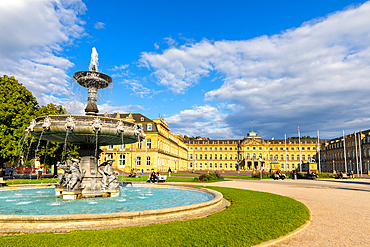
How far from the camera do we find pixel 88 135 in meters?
12.5

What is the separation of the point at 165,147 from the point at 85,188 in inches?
2507

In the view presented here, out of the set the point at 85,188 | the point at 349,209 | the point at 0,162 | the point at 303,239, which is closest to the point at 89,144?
the point at 85,188

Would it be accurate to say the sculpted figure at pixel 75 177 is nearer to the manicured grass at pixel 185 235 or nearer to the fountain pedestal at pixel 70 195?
the fountain pedestal at pixel 70 195

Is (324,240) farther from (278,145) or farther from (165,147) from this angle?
(278,145)

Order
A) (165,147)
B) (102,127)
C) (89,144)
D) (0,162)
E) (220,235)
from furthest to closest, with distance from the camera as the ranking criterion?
(165,147), (0,162), (89,144), (102,127), (220,235)

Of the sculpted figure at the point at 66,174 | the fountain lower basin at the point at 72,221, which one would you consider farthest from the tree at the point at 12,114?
the fountain lower basin at the point at 72,221

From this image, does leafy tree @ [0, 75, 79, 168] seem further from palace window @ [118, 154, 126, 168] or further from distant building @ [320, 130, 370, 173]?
distant building @ [320, 130, 370, 173]

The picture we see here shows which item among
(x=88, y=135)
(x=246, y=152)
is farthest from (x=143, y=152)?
(x=246, y=152)

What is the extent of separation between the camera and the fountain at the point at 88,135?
465 inches

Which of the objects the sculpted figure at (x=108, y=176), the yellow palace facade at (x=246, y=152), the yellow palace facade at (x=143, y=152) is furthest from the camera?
the yellow palace facade at (x=246, y=152)

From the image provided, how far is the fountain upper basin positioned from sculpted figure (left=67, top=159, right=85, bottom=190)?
1.65m

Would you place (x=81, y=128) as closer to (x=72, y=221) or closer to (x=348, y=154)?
(x=72, y=221)

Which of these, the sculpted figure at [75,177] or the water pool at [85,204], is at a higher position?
the sculpted figure at [75,177]

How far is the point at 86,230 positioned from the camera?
262 inches
